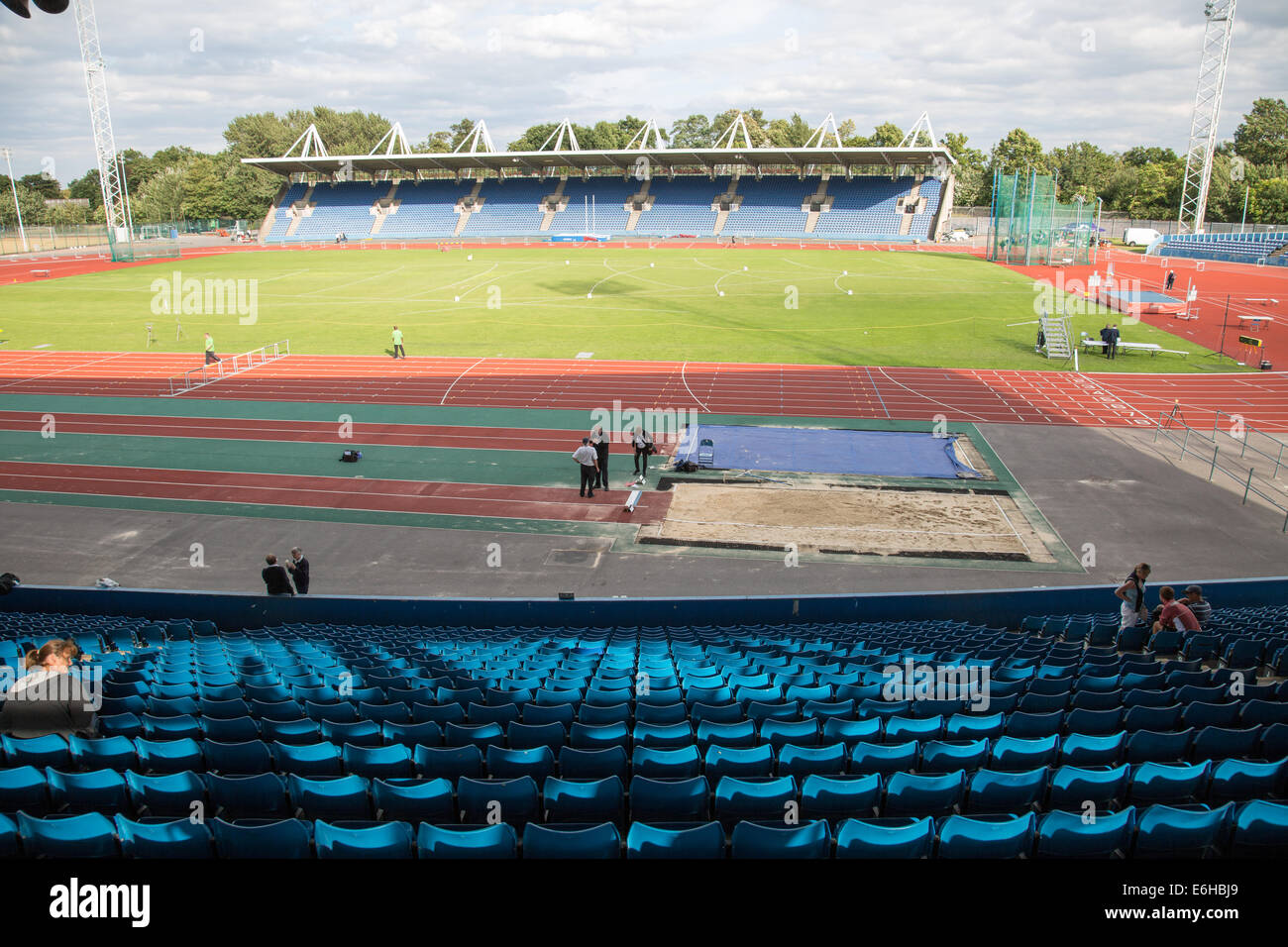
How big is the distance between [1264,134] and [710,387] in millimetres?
125196

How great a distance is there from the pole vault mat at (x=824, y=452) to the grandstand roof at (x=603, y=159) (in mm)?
70214

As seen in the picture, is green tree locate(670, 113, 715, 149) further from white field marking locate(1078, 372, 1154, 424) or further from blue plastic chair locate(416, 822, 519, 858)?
blue plastic chair locate(416, 822, 519, 858)

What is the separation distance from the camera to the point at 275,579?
13.8 meters

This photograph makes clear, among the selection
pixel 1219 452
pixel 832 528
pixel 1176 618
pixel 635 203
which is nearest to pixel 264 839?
pixel 1176 618

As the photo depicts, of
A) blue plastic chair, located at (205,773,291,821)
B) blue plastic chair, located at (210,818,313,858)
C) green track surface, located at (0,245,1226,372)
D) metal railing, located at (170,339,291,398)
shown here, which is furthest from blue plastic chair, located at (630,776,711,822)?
green track surface, located at (0,245,1226,372)

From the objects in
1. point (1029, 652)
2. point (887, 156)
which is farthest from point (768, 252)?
point (1029, 652)

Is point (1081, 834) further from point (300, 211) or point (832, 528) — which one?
point (300, 211)

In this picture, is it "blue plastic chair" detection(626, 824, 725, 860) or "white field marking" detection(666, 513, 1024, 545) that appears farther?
"white field marking" detection(666, 513, 1024, 545)

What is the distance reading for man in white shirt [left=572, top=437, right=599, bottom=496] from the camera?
2031 centimetres

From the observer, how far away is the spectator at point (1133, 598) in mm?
11680

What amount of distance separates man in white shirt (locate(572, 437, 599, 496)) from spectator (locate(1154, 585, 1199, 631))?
12.3 m

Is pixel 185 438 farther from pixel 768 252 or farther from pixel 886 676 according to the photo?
pixel 768 252

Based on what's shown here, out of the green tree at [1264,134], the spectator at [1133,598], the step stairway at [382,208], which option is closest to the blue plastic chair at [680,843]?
the spectator at [1133,598]

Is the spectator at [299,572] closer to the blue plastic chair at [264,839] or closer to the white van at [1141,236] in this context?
the blue plastic chair at [264,839]
